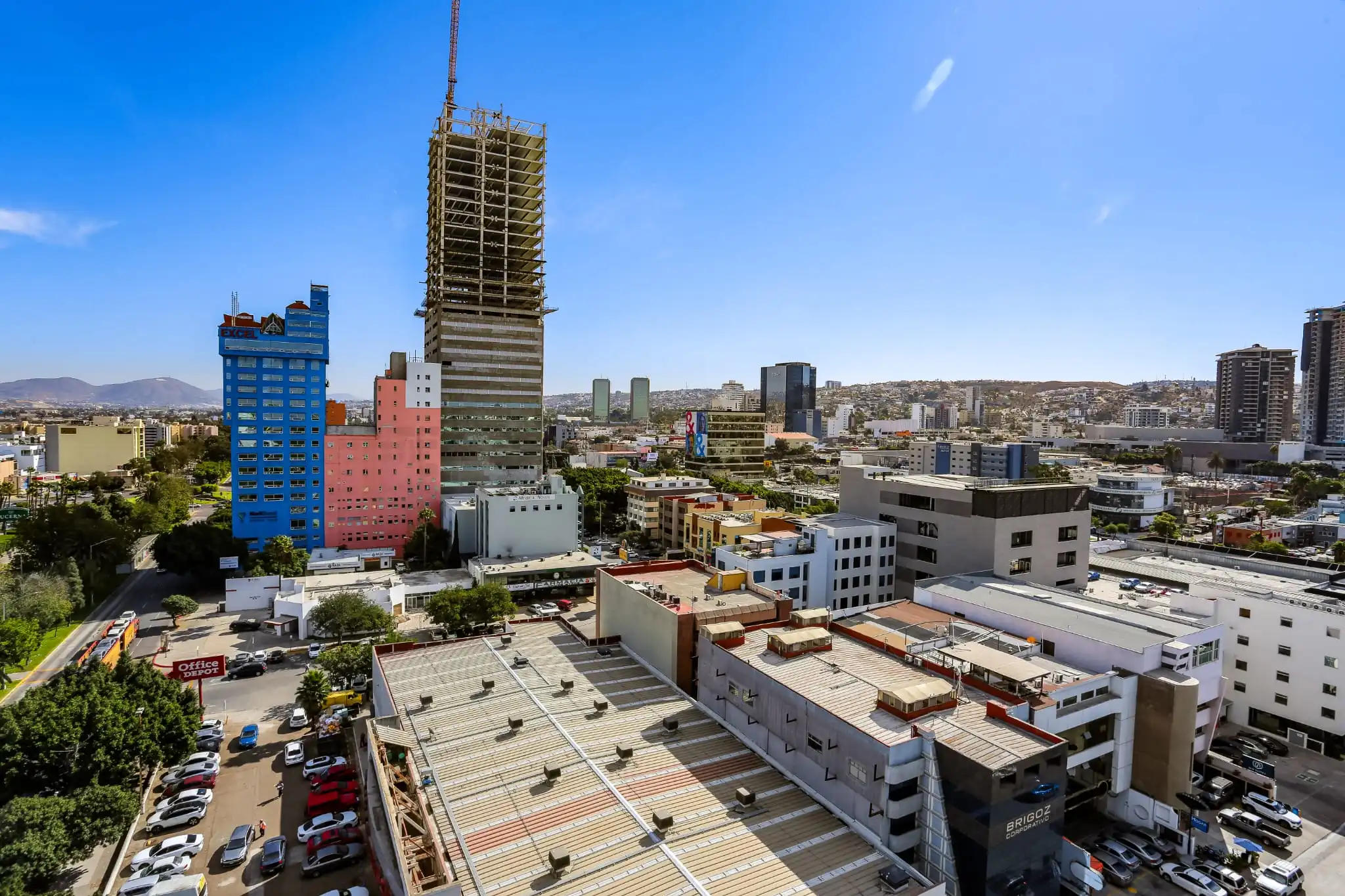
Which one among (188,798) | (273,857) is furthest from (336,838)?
(188,798)

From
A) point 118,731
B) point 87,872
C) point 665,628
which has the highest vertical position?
point 665,628

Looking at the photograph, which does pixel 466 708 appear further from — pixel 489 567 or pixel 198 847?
pixel 489 567

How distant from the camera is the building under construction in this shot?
9519 cm

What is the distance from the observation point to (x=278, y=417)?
72062 millimetres

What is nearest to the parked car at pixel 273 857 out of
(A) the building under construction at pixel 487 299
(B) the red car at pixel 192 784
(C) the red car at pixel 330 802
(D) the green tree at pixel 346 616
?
(C) the red car at pixel 330 802

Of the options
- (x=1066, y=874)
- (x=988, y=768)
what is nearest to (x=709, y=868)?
(x=988, y=768)

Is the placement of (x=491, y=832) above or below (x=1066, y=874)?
above

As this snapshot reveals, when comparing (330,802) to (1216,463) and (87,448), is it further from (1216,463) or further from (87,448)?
(1216,463)

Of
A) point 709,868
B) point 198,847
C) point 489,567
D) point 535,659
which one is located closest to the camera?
point 709,868

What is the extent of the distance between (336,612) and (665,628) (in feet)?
99.5

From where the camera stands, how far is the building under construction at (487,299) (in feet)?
312

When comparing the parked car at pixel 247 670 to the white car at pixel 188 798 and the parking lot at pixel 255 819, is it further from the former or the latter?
the white car at pixel 188 798

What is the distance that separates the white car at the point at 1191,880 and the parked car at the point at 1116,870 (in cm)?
118

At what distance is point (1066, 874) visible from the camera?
78.4ft
